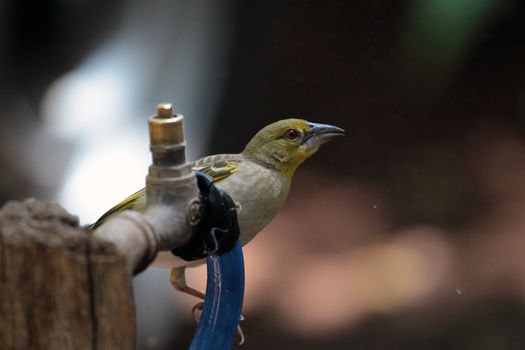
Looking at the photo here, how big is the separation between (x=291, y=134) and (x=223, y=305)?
861mm

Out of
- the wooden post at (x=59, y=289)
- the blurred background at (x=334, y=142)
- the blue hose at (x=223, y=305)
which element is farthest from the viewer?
the blurred background at (x=334, y=142)

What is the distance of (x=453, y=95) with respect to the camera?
16.8 ft

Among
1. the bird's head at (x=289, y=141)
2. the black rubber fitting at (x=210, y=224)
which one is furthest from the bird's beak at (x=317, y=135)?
the black rubber fitting at (x=210, y=224)

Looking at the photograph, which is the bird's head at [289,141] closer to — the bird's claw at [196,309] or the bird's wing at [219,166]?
the bird's wing at [219,166]

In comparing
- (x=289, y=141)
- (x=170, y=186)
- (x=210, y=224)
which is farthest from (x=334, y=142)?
(x=170, y=186)

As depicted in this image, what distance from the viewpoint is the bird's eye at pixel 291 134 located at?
2.97 metres

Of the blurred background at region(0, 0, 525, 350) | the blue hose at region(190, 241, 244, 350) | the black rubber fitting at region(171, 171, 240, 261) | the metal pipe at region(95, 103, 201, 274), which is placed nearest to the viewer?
the metal pipe at region(95, 103, 201, 274)

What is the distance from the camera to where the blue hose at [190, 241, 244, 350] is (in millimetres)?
2305

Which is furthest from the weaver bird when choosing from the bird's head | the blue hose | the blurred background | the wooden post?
the blurred background

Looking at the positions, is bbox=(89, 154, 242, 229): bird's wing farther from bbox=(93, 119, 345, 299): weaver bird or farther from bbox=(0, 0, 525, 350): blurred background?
bbox=(0, 0, 525, 350): blurred background

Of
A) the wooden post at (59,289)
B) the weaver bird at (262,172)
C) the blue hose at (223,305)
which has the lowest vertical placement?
the blue hose at (223,305)

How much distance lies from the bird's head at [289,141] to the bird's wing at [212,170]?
0.29 feet

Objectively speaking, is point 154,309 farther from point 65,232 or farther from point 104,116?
point 65,232

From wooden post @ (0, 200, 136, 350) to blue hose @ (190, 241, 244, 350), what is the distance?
33.6 inches
